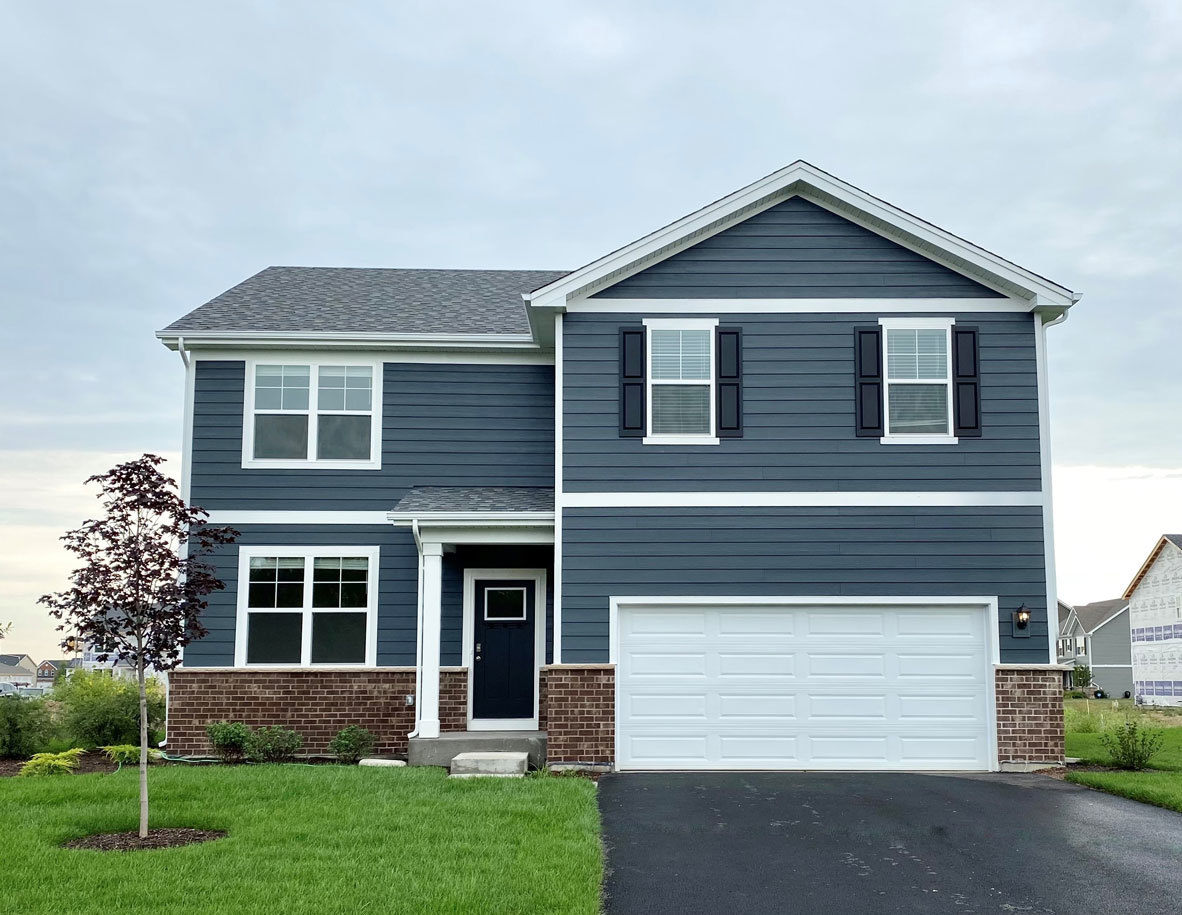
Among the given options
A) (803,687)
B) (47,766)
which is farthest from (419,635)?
(803,687)

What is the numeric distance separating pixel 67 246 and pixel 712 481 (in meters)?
10.3

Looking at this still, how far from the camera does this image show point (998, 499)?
14.6 metres

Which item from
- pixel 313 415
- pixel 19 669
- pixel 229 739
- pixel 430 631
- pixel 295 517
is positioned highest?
pixel 313 415

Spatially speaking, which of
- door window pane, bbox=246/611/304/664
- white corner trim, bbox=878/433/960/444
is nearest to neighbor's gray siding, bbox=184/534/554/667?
door window pane, bbox=246/611/304/664

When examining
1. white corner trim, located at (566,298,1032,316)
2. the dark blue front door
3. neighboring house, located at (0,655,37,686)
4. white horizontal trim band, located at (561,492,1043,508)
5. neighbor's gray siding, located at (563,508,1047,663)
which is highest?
white corner trim, located at (566,298,1032,316)

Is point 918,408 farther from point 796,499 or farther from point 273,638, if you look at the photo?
point 273,638

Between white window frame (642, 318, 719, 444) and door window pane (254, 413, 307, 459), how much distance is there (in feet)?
16.2

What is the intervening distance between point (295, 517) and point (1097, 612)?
65607 mm

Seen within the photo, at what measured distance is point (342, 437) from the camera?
53.3 feet

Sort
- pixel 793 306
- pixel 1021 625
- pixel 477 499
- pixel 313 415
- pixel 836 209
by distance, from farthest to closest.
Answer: pixel 313 415
pixel 477 499
pixel 836 209
pixel 793 306
pixel 1021 625

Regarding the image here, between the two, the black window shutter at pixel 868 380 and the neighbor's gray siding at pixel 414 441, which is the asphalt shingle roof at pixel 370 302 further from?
the black window shutter at pixel 868 380

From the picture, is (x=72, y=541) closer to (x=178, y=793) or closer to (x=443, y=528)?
(x=178, y=793)

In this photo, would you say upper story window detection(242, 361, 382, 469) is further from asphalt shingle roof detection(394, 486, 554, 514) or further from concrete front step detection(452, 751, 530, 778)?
concrete front step detection(452, 751, 530, 778)

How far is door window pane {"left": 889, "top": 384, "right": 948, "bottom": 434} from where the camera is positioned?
14.8 meters
